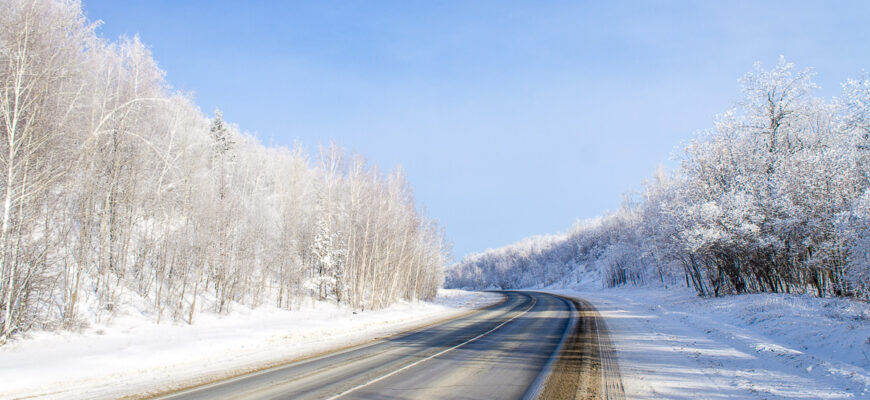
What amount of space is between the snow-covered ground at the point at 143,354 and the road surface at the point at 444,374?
59.4 inches

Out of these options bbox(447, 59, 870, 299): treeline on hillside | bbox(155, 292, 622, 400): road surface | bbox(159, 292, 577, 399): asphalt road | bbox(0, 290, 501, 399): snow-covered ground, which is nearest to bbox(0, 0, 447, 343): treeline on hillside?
bbox(0, 290, 501, 399): snow-covered ground

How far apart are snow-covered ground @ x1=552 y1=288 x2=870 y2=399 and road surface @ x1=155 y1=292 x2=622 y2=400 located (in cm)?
101

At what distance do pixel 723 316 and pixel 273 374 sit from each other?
2068 cm

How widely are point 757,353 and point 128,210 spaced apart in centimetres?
2543

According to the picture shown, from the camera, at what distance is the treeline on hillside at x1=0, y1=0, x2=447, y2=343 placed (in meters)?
12.5

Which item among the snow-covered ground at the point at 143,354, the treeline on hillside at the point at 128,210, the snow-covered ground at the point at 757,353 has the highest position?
the treeline on hillside at the point at 128,210

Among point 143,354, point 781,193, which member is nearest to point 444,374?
point 143,354

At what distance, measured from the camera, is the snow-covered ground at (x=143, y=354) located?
27.2 ft

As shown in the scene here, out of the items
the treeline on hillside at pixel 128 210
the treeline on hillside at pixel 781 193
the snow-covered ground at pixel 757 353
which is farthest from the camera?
the treeline on hillside at pixel 781 193

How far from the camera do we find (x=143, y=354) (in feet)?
36.4

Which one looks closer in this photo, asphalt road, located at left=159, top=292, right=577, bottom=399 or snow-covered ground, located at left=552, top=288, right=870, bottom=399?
snow-covered ground, located at left=552, top=288, right=870, bottom=399

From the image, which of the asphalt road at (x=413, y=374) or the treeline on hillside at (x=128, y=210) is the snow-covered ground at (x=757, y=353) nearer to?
the asphalt road at (x=413, y=374)

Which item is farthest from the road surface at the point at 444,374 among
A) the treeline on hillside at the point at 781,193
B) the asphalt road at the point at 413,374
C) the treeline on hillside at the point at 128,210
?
the treeline on hillside at the point at 781,193

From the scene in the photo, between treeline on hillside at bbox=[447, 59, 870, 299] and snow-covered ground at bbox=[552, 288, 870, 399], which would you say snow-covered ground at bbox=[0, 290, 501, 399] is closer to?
snow-covered ground at bbox=[552, 288, 870, 399]
